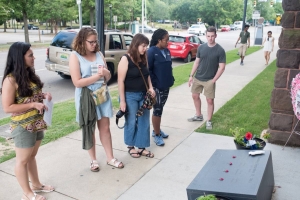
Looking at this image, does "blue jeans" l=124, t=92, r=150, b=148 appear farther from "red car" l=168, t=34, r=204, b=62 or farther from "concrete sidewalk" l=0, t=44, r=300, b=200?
"red car" l=168, t=34, r=204, b=62

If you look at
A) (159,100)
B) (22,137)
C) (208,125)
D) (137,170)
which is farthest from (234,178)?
(208,125)

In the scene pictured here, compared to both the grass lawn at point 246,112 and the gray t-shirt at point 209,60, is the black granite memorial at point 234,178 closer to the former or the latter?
the grass lawn at point 246,112

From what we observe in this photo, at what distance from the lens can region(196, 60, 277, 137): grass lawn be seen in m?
5.50

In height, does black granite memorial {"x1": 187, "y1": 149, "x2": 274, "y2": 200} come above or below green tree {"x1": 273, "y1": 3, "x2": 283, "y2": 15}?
below

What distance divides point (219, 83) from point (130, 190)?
680cm

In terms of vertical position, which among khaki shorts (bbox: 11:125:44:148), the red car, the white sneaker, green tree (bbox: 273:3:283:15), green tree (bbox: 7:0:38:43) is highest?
green tree (bbox: 273:3:283:15)

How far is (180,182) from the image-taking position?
3.68 m

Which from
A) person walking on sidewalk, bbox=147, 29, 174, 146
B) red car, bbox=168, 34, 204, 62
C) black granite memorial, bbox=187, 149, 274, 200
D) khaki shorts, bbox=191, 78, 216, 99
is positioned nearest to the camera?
black granite memorial, bbox=187, 149, 274, 200

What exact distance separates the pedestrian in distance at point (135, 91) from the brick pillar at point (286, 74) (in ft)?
6.47

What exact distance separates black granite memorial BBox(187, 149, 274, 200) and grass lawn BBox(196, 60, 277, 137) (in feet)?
7.32

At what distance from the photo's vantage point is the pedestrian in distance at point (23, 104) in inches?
112

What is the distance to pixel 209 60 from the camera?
5.27m

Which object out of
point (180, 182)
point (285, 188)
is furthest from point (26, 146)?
point (285, 188)

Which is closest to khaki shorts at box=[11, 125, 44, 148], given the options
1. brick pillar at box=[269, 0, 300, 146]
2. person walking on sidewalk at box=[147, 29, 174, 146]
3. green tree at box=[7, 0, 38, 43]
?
person walking on sidewalk at box=[147, 29, 174, 146]
